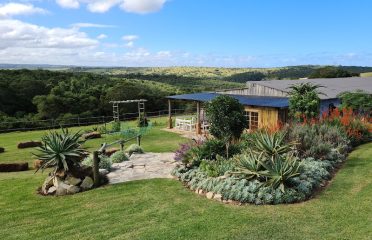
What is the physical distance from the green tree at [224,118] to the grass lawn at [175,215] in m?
3.63

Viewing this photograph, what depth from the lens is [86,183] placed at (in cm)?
1029

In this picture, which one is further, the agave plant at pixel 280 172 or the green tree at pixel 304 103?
the green tree at pixel 304 103

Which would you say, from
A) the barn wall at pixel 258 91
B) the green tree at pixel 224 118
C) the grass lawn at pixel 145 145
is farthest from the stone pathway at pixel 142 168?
the barn wall at pixel 258 91

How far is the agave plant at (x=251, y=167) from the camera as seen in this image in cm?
890

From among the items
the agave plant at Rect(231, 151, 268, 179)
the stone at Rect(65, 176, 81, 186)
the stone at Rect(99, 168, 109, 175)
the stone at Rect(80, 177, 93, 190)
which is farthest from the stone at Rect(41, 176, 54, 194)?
the agave plant at Rect(231, 151, 268, 179)

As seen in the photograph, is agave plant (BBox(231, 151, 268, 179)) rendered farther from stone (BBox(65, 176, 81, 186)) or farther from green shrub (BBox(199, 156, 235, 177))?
stone (BBox(65, 176, 81, 186))

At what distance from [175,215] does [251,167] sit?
7.79ft

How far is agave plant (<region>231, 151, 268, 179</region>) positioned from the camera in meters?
8.90

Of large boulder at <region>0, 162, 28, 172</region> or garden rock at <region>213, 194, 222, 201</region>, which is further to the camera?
large boulder at <region>0, 162, 28, 172</region>

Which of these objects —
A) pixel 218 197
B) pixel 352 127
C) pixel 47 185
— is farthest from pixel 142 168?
pixel 352 127

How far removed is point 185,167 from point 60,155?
350 centimetres

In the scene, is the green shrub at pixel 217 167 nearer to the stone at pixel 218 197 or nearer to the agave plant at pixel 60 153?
the stone at pixel 218 197

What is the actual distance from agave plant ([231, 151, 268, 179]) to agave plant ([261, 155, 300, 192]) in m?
0.15

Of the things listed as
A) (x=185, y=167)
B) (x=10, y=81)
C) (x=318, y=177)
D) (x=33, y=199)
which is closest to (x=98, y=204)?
(x=33, y=199)
